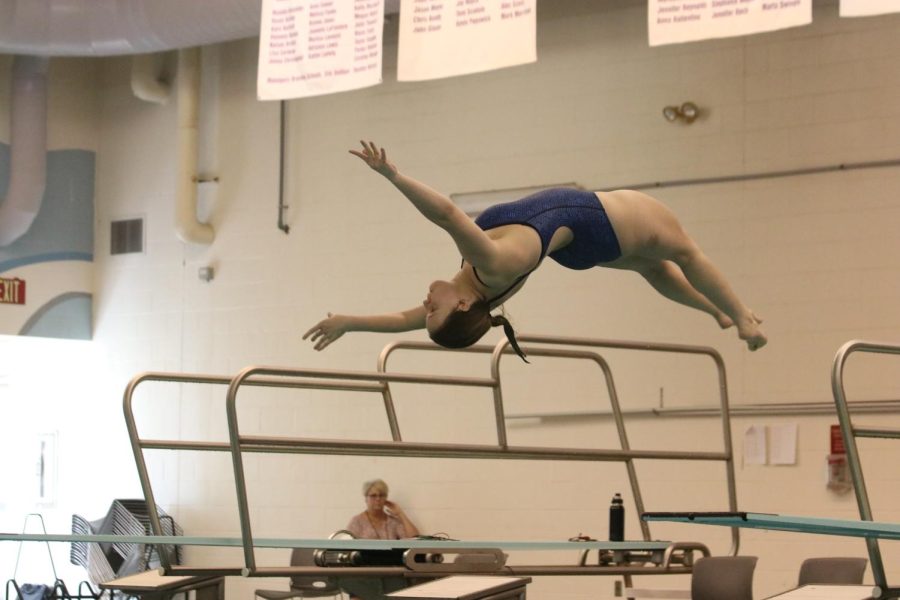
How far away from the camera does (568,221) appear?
3.93 m

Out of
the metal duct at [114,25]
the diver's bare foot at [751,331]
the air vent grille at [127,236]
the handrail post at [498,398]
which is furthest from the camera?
the air vent grille at [127,236]

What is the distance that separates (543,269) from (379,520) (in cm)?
199

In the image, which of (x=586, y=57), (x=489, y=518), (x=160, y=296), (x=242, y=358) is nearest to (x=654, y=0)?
(x=586, y=57)

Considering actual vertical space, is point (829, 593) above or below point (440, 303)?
below

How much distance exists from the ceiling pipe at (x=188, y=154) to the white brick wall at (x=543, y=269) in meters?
0.18

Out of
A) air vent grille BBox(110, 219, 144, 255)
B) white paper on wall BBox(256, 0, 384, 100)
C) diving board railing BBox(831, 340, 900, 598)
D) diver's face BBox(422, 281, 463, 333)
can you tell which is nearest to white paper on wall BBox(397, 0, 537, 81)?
white paper on wall BBox(256, 0, 384, 100)

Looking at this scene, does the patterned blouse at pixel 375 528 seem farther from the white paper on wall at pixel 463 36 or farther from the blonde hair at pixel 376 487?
the white paper on wall at pixel 463 36

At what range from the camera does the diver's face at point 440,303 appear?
3742 millimetres

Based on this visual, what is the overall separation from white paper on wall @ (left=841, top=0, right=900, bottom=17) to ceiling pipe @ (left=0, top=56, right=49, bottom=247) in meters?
6.63

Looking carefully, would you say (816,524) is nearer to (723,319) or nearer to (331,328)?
(723,319)

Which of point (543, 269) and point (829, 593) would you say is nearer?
point (829, 593)

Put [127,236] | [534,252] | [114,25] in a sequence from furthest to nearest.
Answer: [127,236] → [114,25] → [534,252]

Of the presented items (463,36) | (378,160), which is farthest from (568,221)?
(463,36)

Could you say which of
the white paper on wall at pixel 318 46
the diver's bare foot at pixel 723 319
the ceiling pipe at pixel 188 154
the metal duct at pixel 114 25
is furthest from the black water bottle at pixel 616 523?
the ceiling pipe at pixel 188 154
